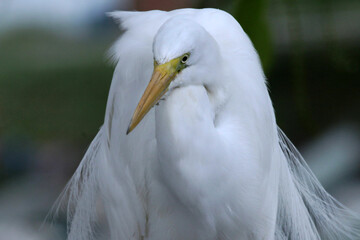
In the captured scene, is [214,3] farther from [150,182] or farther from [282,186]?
[150,182]

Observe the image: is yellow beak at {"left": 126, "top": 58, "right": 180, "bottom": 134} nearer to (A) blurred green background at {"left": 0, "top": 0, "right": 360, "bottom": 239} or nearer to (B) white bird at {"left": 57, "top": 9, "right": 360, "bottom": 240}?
(B) white bird at {"left": 57, "top": 9, "right": 360, "bottom": 240}

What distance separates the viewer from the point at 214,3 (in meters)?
2.06

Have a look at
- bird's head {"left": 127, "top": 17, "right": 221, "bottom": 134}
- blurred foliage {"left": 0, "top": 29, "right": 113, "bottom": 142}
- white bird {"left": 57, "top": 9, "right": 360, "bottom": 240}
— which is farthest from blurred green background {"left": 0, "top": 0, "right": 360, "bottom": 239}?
bird's head {"left": 127, "top": 17, "right": 221, "bottom": 134}

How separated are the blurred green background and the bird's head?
1.10 meters

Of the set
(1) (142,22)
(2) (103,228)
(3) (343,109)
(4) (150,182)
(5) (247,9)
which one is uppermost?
(1) (142,22)

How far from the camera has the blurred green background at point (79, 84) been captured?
2.15m

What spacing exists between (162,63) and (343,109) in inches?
68.1

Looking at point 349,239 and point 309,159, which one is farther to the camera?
point 309,159

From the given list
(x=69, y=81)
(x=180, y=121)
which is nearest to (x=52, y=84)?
(x=69, y=81)

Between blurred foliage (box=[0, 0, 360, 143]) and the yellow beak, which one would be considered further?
blurred foliage (box=[0, 0, 360, 143])

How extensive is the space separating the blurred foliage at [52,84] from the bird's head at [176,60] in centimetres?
132

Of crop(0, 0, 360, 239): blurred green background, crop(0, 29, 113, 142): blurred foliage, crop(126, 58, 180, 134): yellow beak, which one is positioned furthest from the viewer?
crop(0, 29, 113, 142): blurred foliage

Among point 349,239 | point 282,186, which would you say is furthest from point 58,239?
point 349,239

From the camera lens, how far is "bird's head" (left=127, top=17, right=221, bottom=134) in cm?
89
